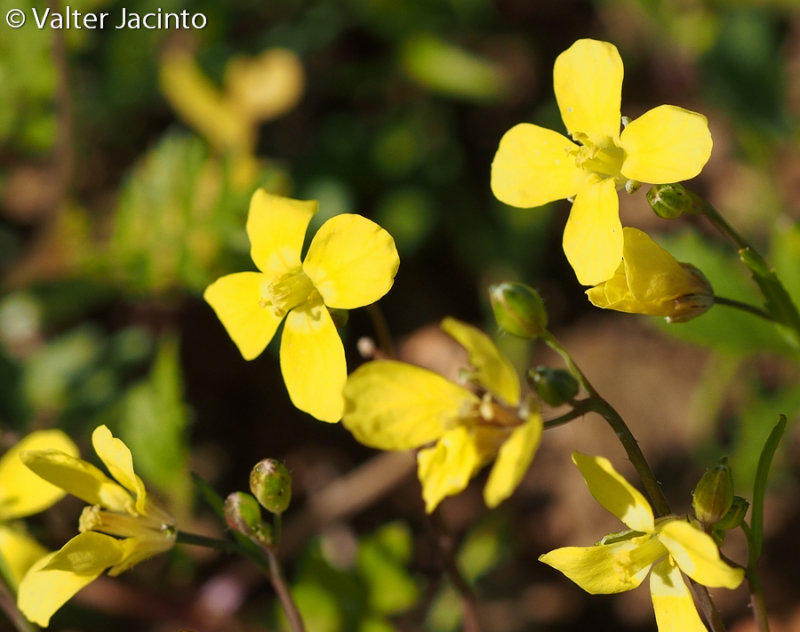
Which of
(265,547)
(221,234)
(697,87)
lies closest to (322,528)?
(221,234)

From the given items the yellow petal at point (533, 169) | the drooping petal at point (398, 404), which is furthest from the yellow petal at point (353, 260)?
the yellow petal at point (533, 169)

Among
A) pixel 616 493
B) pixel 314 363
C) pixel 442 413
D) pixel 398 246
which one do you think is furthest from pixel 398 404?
pixel 398 246

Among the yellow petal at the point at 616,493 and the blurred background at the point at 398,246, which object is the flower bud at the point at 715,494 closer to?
the yellow petal at the point at 616,493

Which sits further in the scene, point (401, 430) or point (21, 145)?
point (21, 145)

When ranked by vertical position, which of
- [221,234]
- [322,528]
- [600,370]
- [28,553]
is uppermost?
[221,234]

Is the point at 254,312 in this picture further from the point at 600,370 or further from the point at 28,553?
the point at 600,370
